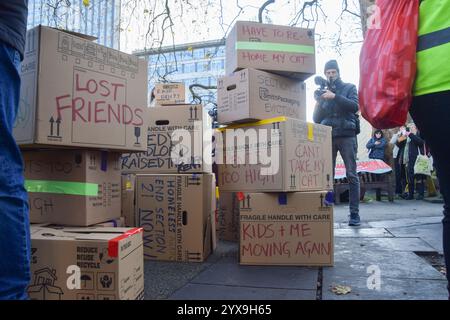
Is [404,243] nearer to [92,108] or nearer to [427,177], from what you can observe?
[92,108]

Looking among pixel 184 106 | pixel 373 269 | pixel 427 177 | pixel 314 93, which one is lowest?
pixel 373 269

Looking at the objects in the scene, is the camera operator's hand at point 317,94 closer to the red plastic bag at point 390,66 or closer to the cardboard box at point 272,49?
the cardboard box at point 272,49

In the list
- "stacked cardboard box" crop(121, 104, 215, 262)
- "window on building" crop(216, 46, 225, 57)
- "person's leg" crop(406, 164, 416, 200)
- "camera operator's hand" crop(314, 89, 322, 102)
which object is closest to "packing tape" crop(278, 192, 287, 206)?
"stacked cardboard box" crop(121, 104, 215, 262)

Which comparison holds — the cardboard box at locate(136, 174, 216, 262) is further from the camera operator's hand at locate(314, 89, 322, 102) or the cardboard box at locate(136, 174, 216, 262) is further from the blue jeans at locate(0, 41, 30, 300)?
the camera operator's hand at locate(314, 89, 322, 102)

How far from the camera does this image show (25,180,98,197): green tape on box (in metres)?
1.76

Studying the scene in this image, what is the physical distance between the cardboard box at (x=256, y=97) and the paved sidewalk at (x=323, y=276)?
3.51 feet

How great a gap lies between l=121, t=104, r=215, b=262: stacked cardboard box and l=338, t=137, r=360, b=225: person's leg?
5.32ft

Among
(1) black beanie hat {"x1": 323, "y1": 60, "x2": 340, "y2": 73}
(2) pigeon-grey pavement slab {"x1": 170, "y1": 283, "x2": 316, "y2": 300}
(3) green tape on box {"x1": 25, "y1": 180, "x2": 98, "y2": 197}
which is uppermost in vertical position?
(1) black beanie hat {"x1": 323, "y1": 60, "x2": 340, "y2": 73}

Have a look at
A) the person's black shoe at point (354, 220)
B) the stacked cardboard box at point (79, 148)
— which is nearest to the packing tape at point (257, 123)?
the stacked cardboard box at point (79, 148)

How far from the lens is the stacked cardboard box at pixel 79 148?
151 centimetres

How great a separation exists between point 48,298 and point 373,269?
71.4 inches

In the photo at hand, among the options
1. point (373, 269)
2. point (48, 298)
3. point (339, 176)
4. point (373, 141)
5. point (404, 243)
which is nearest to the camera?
point (48, 298)
